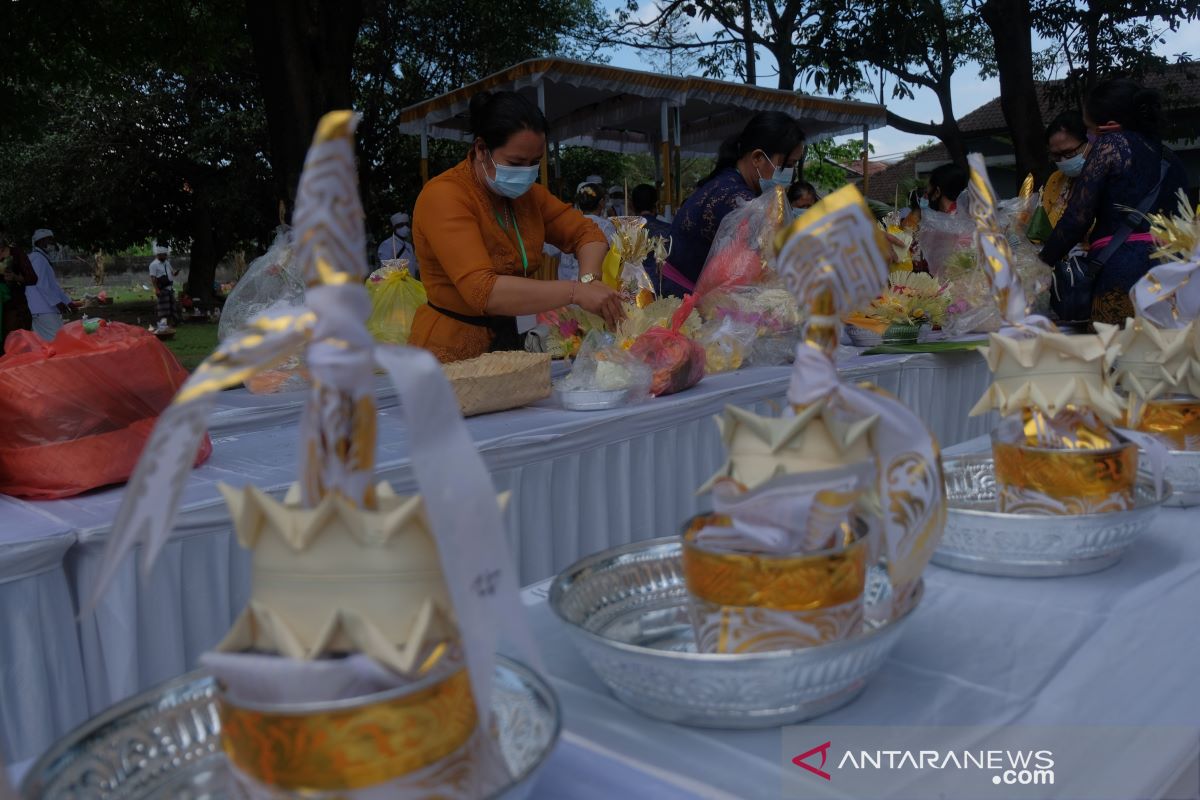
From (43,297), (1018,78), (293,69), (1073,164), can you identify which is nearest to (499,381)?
(1073,164)

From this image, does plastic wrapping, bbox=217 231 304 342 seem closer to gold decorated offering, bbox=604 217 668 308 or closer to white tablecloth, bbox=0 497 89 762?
gold decorated offering, bbox=604 217 668 308

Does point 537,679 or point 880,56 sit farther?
point 880,56

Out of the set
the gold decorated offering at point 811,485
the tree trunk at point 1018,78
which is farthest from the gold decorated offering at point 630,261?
the tree trunk at point 1018,78

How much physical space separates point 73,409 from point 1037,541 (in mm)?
1372

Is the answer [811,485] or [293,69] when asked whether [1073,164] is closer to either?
[811,485]

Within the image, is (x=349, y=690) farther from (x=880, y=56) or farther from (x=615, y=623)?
(x=880, y=56)

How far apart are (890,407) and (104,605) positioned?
1.17 metres

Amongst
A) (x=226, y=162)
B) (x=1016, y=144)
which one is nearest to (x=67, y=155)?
(x=226, y=162)

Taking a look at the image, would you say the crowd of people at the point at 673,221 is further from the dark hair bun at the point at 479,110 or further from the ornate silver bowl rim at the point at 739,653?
the ornate silver bowl rim at the point at 739,653

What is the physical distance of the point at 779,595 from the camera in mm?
661

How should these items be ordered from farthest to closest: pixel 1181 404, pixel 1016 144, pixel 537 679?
pixel 1016 144 → pixel 1181 404 → pixel 537 679

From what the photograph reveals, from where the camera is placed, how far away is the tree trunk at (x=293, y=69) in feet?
20.3

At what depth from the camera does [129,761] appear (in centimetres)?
60

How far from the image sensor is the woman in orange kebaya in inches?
88.0
